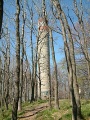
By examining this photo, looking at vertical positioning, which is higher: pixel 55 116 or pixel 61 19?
pixel 61 19

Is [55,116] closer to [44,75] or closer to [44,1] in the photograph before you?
[44,1]

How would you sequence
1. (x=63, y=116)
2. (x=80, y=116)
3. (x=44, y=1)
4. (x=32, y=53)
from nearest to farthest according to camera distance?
(x=80, y=116)
(x=63, y=116)
(x=44, y=1)
(x=32, y=53)

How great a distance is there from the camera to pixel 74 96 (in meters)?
12.0

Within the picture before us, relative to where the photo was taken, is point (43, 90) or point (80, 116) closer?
point (80, 116)

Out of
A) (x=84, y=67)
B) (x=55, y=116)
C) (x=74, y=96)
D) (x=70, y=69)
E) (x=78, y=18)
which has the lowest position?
(x=55, y=116)

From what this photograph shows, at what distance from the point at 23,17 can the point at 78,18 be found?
5.86 m

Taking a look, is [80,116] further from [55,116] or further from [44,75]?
[44,75]

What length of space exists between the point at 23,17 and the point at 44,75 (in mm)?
14103

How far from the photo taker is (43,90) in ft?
113

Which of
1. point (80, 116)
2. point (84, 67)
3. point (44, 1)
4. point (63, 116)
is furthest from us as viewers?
point (84, 67)

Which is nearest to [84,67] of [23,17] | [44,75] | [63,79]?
[44,75]

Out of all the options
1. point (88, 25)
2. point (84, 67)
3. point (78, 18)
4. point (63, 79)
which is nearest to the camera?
point (78, 18)

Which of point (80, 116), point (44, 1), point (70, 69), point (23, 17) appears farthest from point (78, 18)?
point (80, 116)

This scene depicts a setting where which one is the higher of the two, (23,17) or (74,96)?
(23,17)
